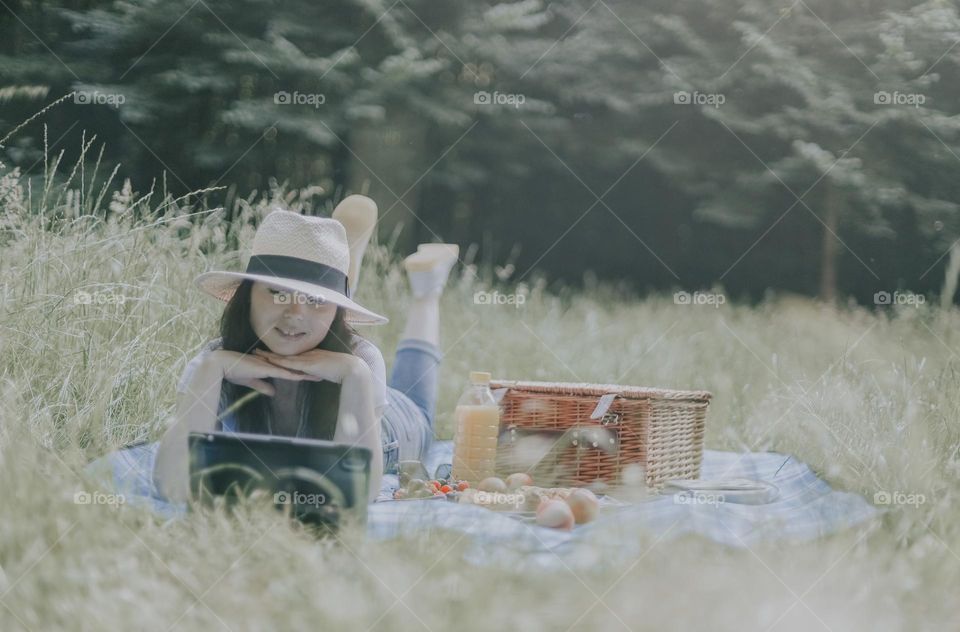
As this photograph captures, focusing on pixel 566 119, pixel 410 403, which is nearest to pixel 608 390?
pixel 410 403

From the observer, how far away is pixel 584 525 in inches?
104

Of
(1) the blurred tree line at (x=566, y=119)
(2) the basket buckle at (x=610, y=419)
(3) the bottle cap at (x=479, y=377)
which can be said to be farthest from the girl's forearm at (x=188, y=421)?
(1) the blurred tree line at (x=566, y=119)

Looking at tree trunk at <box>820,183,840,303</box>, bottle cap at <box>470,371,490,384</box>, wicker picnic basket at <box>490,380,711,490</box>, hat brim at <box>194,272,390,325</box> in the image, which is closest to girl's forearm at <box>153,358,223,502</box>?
hat brim at <box>194,272,390,325</box>

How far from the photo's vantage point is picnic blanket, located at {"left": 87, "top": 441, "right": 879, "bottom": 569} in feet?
7.07

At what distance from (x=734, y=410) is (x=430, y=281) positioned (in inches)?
58.8

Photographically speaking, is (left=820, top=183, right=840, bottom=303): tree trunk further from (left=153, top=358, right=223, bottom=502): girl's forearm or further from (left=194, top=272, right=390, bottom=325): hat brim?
(left=153, top=358, right=223, bottom=502): girl's forearm

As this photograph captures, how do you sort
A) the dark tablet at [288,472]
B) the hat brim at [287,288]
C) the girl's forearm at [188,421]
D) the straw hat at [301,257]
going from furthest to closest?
1. the straw hat at [301,257]
2. the hat brim at [287,288]
3. the girl's forearm at [188,421]
4. the dark tablet at [288,472]

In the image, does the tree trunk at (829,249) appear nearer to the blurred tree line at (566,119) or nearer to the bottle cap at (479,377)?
the blurred tree line at (566,119)

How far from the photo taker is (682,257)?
332 inches

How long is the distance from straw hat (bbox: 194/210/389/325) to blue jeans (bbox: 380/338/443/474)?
0.71m

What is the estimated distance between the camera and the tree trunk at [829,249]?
744cm

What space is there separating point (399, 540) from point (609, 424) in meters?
1.13

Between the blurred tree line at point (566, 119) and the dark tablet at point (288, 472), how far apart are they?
368 centimetres

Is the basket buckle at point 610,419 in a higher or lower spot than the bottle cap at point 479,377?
lower
